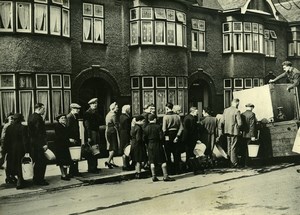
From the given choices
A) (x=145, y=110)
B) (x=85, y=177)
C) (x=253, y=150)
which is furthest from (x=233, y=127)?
(x=85, y=177)

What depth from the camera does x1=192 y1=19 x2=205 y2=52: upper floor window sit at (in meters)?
21.5

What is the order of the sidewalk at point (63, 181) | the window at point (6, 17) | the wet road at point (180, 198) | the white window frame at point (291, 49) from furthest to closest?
1. the white window frame at point (291, 49)
2. the window at point (6, 17)
3. the sidewalk at point (63, 181)
4. the wet road at point (180, 198)

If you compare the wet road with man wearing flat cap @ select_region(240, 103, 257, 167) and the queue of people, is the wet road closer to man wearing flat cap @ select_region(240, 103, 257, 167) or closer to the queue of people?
the queue of people

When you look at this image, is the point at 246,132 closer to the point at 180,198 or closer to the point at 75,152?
the point at 180,198

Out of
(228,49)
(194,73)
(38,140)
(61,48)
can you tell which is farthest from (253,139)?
(228,49)

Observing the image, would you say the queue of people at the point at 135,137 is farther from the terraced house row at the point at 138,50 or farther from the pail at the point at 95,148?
the terraced house row at the point at 138,50

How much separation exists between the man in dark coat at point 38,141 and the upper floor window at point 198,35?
1319cm

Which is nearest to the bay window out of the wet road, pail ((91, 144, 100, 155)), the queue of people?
the queue of people

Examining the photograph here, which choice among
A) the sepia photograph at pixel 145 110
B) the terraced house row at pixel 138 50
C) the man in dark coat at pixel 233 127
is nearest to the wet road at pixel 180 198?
the sepia photograph at pixel 145 110

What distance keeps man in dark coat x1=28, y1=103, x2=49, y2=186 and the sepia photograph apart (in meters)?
0.02

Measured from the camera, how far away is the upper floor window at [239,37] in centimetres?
2273

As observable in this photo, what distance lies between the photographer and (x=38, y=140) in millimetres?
9781

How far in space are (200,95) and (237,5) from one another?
5467 millimetres

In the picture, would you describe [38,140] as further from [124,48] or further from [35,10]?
[124,48]
